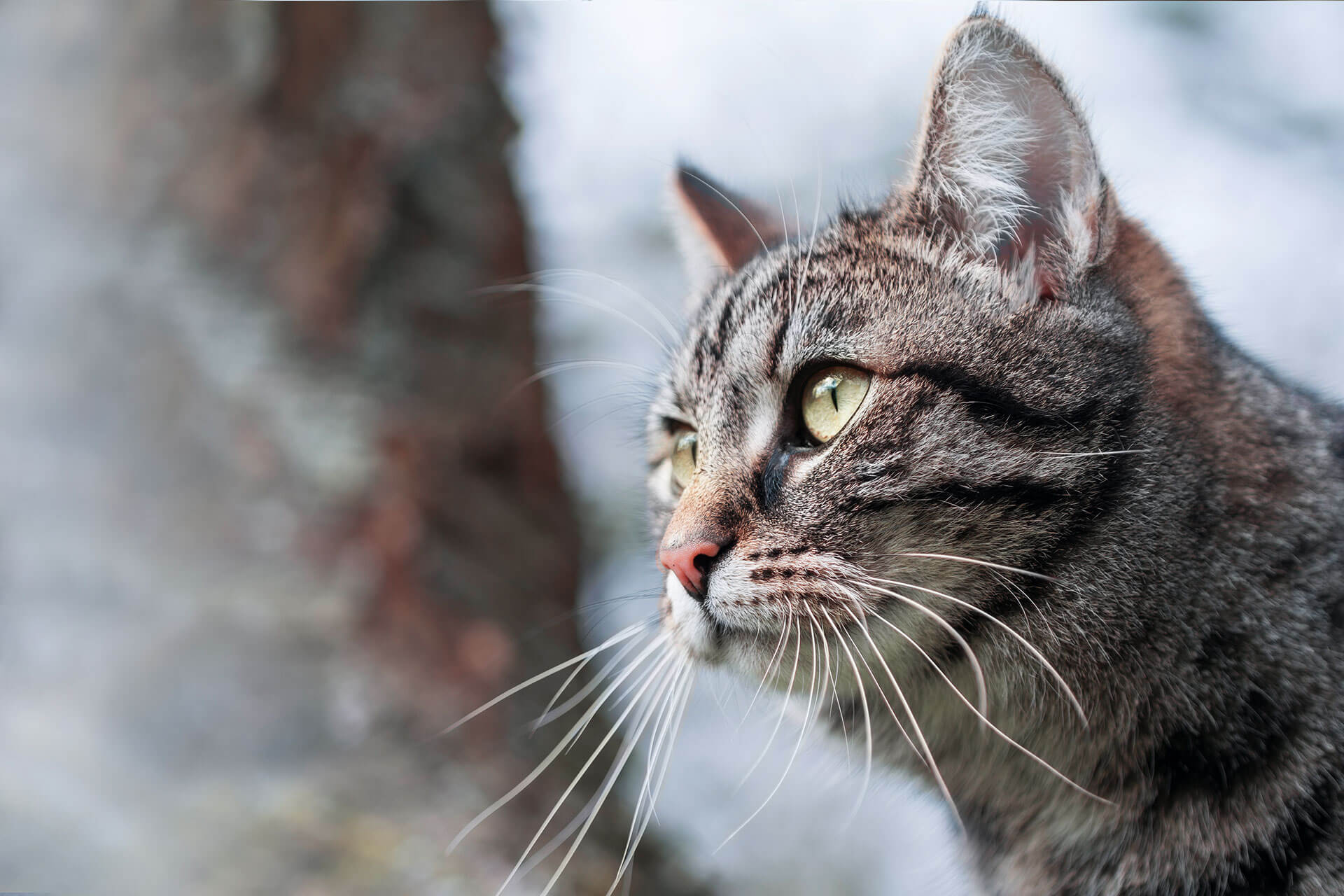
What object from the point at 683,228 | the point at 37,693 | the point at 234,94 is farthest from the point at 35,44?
the point at 683,228

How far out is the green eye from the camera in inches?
52.9

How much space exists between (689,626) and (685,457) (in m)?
0.33

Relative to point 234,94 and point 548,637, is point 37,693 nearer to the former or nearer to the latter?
point 548,637

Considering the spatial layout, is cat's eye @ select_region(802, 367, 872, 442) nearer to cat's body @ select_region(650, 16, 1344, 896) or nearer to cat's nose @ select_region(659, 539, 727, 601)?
cat's body @ select_region(650, 16, 1344, 896)

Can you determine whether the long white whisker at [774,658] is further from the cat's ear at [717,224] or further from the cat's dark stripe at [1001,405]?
the cat's ear at [717,224]

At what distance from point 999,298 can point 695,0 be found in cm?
54

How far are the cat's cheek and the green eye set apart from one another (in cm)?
23

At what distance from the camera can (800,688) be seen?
1146mm

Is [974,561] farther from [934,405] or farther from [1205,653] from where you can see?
[1205,653]

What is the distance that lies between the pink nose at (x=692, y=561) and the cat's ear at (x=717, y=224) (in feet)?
2.01

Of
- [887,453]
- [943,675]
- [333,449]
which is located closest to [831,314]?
[887,453]

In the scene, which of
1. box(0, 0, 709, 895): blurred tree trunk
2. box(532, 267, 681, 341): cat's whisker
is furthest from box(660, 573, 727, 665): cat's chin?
box(0, 0, 709, 895): blurred tree trunk

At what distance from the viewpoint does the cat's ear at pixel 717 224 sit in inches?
61.1

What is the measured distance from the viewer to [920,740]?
1.10 meters
